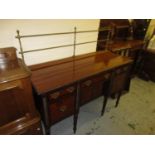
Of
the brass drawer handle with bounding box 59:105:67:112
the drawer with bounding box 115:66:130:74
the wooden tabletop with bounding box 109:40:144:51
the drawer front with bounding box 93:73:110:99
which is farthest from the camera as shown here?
the wooden tabletop with bounding box 109:40:144:51

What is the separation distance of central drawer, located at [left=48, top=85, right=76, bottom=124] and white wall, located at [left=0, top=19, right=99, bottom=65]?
20.4 inches

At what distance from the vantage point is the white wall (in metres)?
1.09

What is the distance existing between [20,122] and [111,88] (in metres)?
1.16

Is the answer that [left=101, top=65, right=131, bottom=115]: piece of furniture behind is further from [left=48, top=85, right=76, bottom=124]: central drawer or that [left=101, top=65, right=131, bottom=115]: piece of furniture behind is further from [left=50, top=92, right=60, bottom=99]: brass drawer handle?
[left=50, top=92, right=60, bottom=99]: brass drawer handle

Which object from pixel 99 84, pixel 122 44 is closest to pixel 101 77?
pixel 99 84

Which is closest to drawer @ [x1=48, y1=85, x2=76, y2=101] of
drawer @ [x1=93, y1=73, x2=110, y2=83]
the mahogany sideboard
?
the mahogany sideboard

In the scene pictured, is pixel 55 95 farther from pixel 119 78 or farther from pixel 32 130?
pixel 119 78

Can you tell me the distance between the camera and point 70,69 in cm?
134

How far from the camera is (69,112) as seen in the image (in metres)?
1.37

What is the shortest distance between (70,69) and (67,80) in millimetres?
229

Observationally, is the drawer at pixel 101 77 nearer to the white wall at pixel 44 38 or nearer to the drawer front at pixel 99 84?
the drawer front at pixel 99 84

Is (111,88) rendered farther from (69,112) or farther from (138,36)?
(138,36)
